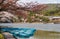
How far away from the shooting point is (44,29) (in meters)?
7.15

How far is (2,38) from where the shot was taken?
724cm

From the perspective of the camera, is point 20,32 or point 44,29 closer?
point 44,29

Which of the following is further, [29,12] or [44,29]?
[29,12]

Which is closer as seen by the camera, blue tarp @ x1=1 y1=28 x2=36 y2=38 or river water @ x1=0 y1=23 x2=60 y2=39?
river water @ x1=0 y1=23 x2=60 y2=39

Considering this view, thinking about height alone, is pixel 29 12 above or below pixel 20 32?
above

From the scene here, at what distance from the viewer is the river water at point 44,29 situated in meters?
7.09

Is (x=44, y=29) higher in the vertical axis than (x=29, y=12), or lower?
lower

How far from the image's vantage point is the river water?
709cm

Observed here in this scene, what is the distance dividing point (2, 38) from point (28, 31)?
611mm

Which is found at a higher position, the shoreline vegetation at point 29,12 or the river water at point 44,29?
the shoreline vegetation at point 29,12

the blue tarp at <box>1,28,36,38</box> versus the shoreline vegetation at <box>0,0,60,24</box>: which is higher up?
the shoreline vegetation at <box>0,0,60,24</box>

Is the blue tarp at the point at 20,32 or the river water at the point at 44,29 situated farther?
the blue tarp at the point at 20,32

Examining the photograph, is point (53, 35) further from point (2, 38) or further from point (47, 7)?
point (2, 38)

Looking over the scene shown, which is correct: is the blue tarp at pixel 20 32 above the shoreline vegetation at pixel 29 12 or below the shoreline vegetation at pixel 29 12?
below
